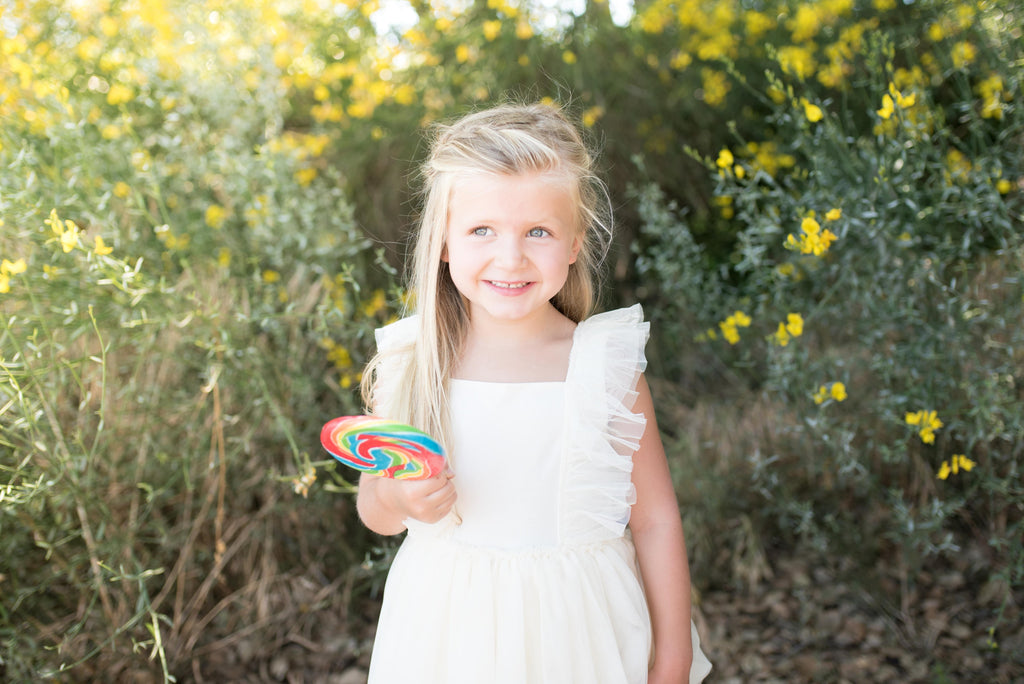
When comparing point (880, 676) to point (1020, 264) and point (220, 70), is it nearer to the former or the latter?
point (1020, 264)

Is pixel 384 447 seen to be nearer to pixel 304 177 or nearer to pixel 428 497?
pixel 428 497

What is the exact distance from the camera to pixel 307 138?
10.9 feet

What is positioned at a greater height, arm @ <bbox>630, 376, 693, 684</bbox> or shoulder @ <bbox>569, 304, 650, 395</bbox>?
shoulder @ <bbox>569, 304, 650, 395</bbox>

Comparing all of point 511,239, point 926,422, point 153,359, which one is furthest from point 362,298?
point 926,422

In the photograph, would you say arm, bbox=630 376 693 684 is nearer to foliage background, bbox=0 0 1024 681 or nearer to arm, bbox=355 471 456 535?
arm, bbox=355 471 456 535

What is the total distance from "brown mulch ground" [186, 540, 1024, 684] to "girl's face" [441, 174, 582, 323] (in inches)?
53.2

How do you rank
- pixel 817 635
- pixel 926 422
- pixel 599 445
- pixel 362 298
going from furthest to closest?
pixel 362 298
pixel 817 635
pixel 926 422
pixel 599 445

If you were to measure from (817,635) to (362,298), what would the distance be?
1.76m

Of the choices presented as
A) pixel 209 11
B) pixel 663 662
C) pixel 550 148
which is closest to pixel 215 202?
pixel 209 11

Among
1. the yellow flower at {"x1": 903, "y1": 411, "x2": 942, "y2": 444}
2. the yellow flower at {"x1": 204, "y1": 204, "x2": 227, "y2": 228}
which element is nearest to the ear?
the yellow flower at {"x1": 903, "y1": 411, "x2": 942, "y2": 444}

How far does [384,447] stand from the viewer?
4.03ft

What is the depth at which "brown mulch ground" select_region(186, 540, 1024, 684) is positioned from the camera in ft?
7.10

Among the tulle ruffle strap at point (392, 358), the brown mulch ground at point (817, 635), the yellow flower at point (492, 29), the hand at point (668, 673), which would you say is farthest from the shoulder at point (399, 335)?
the yellow flower at point (492, 29)

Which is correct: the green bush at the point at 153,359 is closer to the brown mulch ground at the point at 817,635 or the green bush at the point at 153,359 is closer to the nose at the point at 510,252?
the brown mulch ground at the point at 817,635
